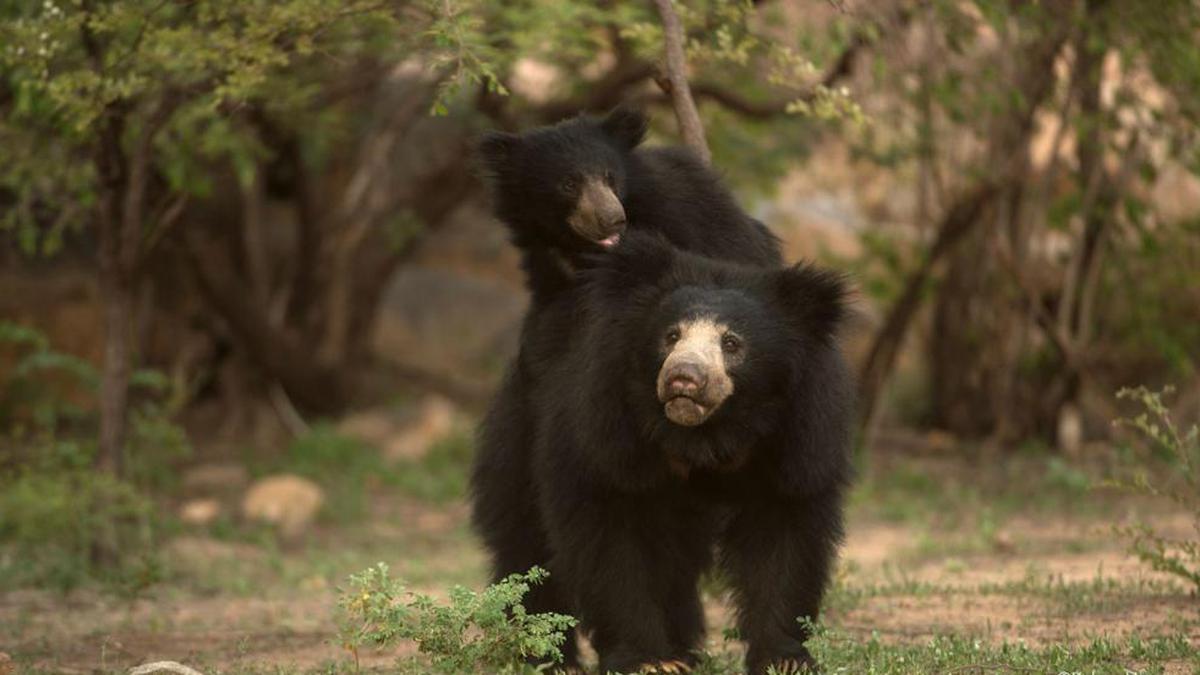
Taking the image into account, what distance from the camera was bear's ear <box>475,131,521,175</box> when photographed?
5078 mm

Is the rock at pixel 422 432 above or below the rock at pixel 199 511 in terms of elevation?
above

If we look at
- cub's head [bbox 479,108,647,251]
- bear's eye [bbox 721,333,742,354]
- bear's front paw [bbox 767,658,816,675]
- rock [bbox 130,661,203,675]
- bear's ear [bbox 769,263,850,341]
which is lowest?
rock [bbox 130,661,203,675]

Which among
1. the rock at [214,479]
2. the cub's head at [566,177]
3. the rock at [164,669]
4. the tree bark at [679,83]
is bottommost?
the rock at [214,479]

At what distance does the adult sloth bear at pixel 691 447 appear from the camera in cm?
391

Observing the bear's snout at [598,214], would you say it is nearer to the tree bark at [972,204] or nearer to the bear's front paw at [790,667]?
the bear's front paw at [790,667]

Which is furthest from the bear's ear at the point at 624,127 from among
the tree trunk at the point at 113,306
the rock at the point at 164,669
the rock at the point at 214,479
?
the rock at the point at 214,479

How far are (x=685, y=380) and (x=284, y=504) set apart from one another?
597 cm

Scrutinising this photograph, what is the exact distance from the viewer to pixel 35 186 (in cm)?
789

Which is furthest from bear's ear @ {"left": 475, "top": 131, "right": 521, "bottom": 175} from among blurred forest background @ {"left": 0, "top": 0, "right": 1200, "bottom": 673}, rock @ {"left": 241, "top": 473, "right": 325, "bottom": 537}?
rock @ {"left": 241, "top": 473, "right": 325, "bottom": 537}

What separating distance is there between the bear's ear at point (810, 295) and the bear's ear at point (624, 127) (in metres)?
1.16

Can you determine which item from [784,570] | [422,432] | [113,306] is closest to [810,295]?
[784,570]

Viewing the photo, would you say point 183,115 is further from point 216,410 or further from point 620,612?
point 216,410

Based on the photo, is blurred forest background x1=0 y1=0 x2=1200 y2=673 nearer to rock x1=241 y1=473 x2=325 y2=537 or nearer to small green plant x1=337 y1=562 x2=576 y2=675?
rock x1=241 y1=473 x2=325 y2=537

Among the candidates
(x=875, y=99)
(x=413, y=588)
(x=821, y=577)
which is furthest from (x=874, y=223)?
(x=821, y=577)
